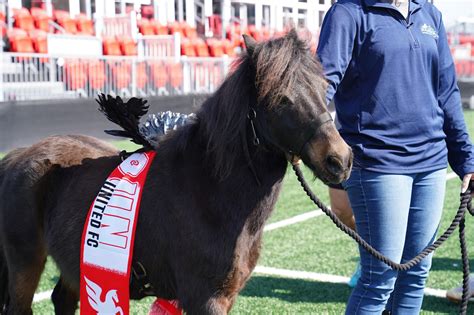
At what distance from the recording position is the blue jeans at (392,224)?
2.87 meters

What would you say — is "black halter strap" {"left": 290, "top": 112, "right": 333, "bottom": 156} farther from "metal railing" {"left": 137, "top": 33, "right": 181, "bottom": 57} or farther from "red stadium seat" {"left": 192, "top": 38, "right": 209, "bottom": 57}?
"red stadium seat" {"left": 192, "top": 38, "right": 209, "bottom": 57}

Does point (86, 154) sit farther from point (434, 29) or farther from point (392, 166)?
point (434, 29)

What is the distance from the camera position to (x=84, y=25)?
59.9ft

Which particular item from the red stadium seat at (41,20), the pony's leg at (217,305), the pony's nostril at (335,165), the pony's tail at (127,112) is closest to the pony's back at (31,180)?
the pony's tail at (127,112)

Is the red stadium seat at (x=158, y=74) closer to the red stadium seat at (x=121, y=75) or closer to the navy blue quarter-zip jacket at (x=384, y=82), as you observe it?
the red stadium seat at (x=121, y=75)

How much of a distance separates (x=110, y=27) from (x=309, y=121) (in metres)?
17.1

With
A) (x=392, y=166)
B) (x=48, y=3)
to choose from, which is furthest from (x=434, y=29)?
(x=48, y=3)

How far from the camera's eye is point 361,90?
289 centimetres

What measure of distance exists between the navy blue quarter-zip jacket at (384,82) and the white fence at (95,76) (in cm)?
920

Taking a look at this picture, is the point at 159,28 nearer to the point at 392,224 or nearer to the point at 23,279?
the point at 23,279

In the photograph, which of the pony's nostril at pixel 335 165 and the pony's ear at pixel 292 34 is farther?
the pony's ear at pixel 292 34

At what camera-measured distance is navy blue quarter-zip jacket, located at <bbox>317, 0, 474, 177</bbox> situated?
9.28 feet

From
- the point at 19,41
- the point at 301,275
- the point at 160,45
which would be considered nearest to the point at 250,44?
the point at 301,275

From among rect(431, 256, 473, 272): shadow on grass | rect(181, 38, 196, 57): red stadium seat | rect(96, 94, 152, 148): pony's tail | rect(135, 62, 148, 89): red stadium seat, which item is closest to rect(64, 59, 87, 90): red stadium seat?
rect(135, 62, 148, 89): red stadium seat
